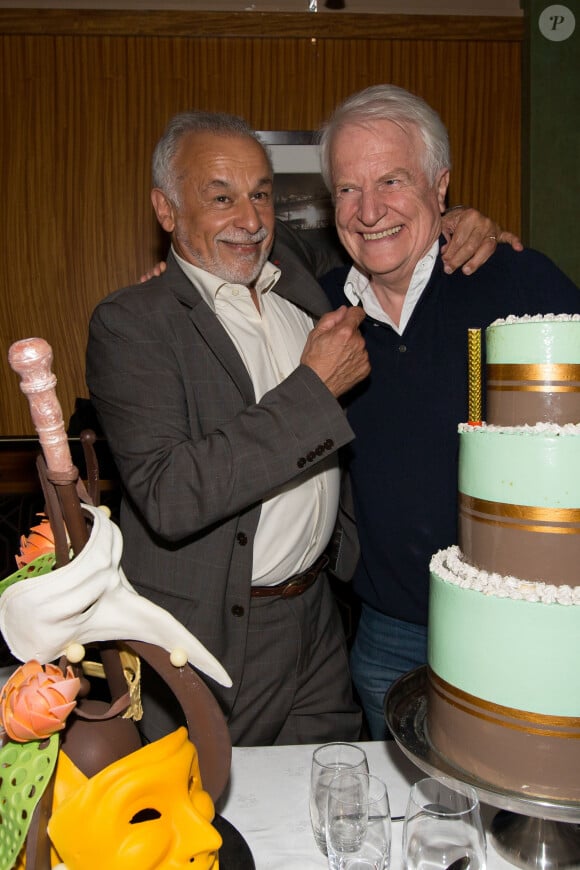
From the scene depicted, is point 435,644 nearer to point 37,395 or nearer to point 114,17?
point 37,395

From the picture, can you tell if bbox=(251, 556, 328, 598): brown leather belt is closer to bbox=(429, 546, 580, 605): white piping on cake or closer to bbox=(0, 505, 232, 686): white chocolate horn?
bbox=(429, 546, 580, 605): white piping on cake

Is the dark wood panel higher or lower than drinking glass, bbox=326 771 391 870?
higher

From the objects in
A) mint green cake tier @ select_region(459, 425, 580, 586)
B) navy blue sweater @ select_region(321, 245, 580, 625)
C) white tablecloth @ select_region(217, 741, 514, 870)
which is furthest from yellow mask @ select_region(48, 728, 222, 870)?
navy blue sweater @ select_region(321, 245, 580, 625)

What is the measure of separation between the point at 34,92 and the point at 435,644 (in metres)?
2.99

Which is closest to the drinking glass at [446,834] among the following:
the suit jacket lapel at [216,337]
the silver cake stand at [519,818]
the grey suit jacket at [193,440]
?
the silver cake stand at [519,818]

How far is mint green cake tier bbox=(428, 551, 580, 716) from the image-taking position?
991 mm

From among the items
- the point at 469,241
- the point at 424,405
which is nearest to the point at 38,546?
the point at 424,405

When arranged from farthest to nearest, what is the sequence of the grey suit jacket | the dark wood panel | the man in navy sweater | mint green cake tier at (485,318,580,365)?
1. the dark wood panel
2. the man in navy sweater
3. the grey suit jacket
4. mint green cake tier at (485,318,580,365)

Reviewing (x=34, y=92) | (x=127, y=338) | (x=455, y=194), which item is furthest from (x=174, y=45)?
(x=127, y=338)

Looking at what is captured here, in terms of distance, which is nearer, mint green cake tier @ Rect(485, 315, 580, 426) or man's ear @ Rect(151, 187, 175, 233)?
mint green cake tier @ Rect(485, 315, 580, 426)

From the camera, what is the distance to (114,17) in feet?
10.3

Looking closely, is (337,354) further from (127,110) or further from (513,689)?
(127,110)

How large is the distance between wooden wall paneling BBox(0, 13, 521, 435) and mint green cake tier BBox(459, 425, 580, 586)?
2583 millimetres

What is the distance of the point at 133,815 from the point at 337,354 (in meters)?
0.97
